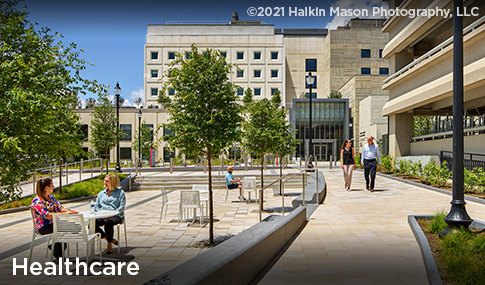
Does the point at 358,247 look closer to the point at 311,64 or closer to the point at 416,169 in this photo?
the point at 416,169

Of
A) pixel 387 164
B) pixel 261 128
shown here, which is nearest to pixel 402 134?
pixel 387 164

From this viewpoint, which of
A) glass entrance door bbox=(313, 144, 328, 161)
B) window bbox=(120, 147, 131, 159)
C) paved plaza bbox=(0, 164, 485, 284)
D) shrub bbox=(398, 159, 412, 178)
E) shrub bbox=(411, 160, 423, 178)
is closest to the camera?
paved plaza bbox=(0, 164, 485, 284)

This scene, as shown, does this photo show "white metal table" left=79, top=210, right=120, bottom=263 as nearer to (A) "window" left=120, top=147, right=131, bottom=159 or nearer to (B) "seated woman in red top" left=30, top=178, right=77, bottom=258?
(B) "seated woman in red top" left=30, top=178, right=77, bottom=258

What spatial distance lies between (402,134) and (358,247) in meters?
20.3

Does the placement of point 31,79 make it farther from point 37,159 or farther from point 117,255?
point 117,255

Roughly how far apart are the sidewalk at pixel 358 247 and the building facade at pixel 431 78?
7.68 metres

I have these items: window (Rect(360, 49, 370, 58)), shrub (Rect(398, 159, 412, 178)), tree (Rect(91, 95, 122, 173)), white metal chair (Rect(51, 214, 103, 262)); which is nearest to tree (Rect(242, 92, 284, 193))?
white metal chair (Rect(51, 214, 103, 262))

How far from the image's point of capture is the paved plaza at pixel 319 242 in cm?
504

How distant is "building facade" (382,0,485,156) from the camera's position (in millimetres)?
15484

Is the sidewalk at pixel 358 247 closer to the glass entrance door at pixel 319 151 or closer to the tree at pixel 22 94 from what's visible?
the tree at pixel 22 94

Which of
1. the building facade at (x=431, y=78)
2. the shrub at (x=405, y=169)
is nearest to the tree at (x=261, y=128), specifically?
the building facade at (x=431, y=78)

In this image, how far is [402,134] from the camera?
24438mm

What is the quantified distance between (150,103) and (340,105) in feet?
102

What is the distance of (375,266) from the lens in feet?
16.9
